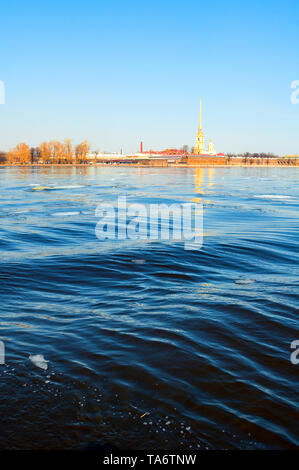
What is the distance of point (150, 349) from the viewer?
342 cm

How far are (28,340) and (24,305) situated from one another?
104cm

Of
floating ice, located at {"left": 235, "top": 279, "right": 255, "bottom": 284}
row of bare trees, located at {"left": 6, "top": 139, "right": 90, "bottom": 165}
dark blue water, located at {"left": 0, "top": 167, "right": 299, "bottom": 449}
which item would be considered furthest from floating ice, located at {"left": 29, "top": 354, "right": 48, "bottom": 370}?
row of bare trees, located at {"left": 6, "top": 139, "right": 90, "bottom": 165}

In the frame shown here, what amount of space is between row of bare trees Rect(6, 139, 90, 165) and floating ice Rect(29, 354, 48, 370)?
4988 inches

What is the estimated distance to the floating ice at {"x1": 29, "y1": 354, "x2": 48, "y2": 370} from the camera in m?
3.03

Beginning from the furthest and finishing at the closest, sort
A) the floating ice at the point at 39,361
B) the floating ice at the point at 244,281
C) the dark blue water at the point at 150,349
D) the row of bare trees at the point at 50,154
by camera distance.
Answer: the row of bare trees at the point at 50,154
the floating ice at the point at 244,281
the floating ice at the point at 39,361
the dark blue water at the point at 150,349

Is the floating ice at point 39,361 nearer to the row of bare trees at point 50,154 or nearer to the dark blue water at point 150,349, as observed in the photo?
the dark blue water at point 150,349

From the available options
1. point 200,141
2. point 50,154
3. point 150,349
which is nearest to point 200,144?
point 200,141

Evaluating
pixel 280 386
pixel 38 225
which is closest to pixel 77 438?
pixel 280 386

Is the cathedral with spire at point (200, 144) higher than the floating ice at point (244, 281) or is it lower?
higher

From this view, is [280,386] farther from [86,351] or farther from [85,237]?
[85,237]

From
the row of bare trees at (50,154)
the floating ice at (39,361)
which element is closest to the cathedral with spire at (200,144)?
the row of bare trees at (50,154)

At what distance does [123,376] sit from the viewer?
2.95 meters

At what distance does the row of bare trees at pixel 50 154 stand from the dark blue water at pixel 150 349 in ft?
407

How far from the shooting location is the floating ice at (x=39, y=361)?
119 inches
